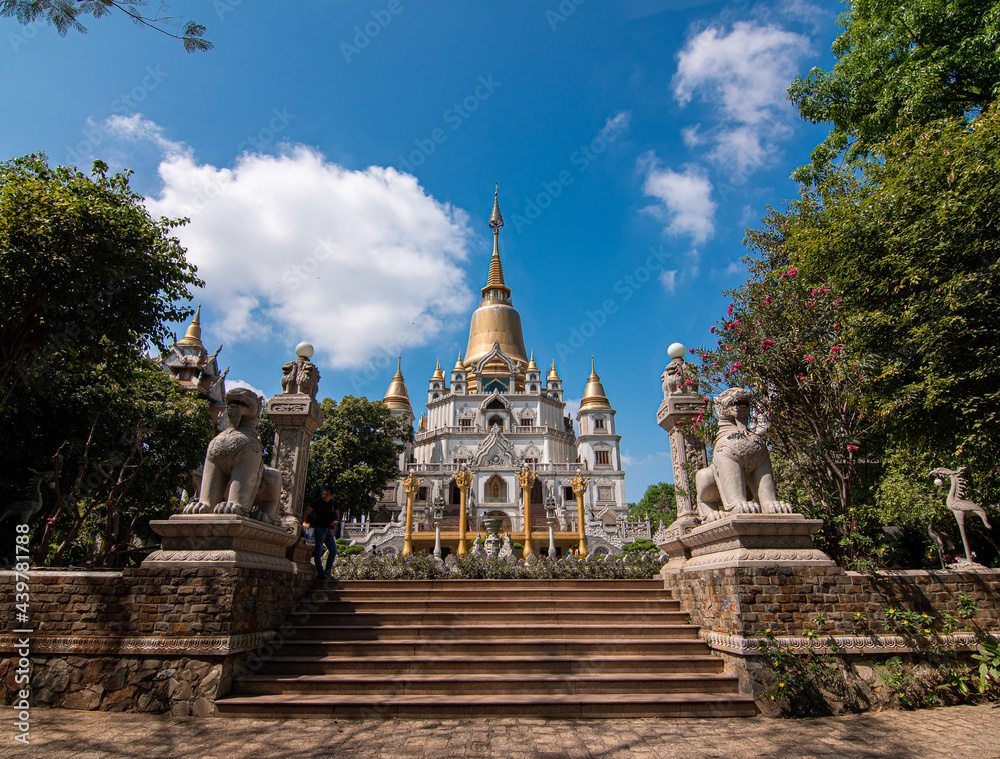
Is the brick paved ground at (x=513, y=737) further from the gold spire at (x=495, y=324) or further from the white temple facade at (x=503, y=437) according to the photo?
the gold spire at (x=495, y=324)

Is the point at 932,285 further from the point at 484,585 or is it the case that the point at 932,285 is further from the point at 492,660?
the point at 484,585

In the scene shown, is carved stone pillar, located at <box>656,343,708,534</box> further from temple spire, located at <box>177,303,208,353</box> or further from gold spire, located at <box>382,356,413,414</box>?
gold spire, located at <box>382,356,413,414</box>

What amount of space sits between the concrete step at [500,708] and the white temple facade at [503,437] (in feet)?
106

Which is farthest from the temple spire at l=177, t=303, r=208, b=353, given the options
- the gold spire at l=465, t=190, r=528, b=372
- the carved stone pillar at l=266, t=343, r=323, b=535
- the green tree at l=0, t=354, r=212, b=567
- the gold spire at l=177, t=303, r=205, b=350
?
the gold spire at l=465, t=190, r=528, b=372

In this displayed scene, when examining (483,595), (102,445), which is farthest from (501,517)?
(483,595)

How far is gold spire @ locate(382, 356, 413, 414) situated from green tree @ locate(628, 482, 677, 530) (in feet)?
84.6

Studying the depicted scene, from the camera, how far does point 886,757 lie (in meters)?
4.21

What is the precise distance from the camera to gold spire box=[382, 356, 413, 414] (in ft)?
188

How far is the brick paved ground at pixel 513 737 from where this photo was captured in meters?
4.37

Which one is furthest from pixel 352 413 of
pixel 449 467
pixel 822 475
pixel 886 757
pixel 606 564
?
pixel 886 757

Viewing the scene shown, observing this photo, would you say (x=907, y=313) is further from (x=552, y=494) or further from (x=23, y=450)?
(x=552, y=494)

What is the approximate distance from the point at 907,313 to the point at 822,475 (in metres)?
2.66

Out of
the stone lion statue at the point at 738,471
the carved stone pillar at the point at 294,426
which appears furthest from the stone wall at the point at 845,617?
the carved stone pillar at the point at 294,426

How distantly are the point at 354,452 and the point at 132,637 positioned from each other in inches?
1171
